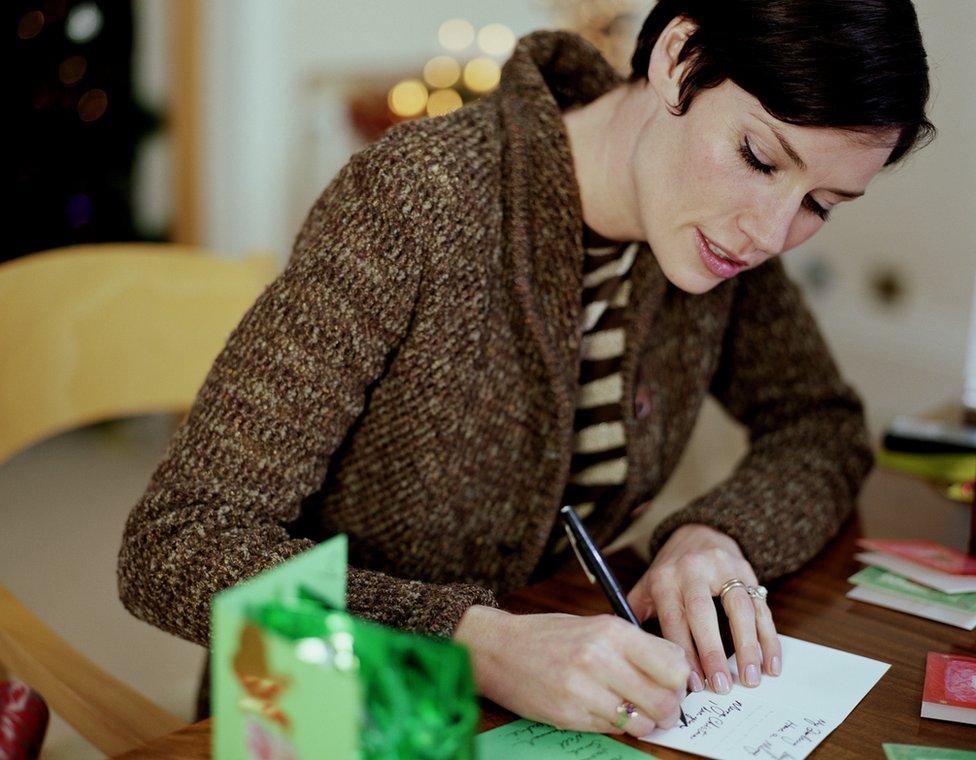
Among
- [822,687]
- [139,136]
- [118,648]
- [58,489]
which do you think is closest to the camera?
[822,687]

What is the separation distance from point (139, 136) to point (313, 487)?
2.93 m

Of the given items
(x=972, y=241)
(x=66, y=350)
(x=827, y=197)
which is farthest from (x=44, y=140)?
(x=827, y=197)

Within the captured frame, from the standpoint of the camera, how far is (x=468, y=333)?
0.98 m

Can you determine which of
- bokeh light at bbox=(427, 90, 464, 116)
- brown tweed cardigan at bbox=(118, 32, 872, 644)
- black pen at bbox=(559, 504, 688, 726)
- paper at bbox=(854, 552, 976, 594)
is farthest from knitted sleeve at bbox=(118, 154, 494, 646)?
bokeh light at bbox=(427, 90, 464, 116)

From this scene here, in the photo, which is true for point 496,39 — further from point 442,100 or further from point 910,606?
point 910,606

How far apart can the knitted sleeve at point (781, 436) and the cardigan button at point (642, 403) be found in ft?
0.36

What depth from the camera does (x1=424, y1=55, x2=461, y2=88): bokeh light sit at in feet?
10.9

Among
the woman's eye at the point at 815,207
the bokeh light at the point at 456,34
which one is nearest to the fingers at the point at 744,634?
the woman's eye at the point at 815,207

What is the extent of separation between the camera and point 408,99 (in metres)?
3.29

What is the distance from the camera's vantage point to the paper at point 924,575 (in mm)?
965

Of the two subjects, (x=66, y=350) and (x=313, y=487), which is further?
(x=66, y=350)

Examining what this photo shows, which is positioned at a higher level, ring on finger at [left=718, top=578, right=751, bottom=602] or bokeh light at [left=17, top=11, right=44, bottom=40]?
bokeh light at [left=17, top=11, right=44, bottom=40]

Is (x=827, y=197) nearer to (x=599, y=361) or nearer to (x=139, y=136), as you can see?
(x=599, y=361)

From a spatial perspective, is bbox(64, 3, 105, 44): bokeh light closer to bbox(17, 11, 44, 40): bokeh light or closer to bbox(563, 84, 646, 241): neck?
bbox(17, 11, 44, 40): bokeh light
